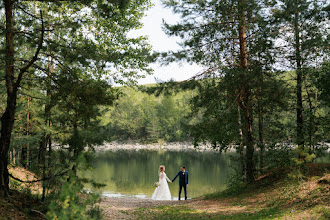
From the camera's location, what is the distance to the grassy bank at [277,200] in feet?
22.7

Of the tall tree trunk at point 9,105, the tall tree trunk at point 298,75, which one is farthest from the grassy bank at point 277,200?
the tall tree trunk at point 9,105

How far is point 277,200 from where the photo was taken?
8.30 meters

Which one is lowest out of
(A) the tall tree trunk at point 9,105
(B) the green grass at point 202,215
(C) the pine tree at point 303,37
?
(B) the green grass at point 202,215

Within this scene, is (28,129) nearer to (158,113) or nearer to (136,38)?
(136,38)

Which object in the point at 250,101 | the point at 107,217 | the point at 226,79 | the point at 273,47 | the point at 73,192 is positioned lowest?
the point at 107,217

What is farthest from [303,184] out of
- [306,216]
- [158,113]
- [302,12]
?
[158,113]

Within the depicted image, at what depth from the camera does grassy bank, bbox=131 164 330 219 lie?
6922 mm

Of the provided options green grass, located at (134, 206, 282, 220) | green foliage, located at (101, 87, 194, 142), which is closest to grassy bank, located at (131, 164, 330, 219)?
green grass, located at (134, 206, 282, 220)

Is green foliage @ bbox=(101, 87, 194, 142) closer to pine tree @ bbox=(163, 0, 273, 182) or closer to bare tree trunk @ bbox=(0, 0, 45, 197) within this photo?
pine tree @ bbox=(163, 0, 273, 182)

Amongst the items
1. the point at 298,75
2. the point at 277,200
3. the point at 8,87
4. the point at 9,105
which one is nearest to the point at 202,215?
the point at 277,200

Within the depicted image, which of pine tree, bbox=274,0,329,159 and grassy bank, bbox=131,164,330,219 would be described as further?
pine tree, bbox=274,0,329,159

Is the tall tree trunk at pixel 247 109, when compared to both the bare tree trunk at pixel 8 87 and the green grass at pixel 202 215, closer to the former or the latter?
the green grass at pixel 202 215

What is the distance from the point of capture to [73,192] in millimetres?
3693

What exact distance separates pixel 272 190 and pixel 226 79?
3.88m
